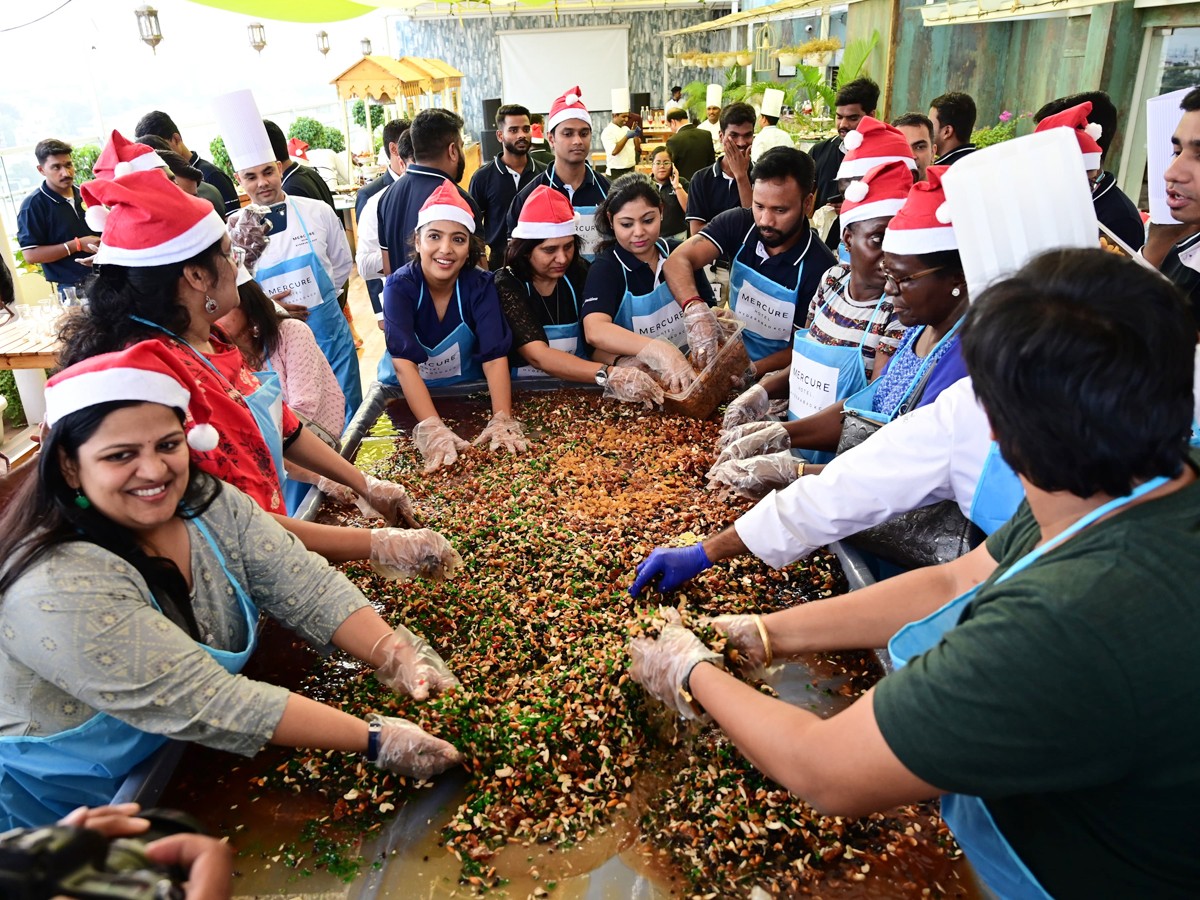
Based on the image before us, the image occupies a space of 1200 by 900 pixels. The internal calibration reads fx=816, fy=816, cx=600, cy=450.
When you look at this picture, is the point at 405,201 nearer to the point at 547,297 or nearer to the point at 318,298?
the point at 318,298

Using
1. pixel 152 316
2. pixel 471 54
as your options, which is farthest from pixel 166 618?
pixel 471 54

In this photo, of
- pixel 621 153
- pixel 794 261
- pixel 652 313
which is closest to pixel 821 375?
pixel 794 261

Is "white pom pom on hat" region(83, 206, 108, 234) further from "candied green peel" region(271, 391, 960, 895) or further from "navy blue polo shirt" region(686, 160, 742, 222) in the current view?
"navy blue polo shirt" region(686, 160, 742, 222)

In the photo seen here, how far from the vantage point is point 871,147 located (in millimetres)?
→ 2988

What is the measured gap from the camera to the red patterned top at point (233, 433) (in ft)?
6.01

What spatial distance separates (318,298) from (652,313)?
163 centimetres

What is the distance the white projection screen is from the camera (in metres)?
17.3

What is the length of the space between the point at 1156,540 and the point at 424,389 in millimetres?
2315

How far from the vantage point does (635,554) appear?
1942 millimetres

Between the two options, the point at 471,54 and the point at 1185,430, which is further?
the point at 471,54

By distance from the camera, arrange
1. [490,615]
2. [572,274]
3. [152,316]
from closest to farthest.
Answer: [490,615], [152,316], [572,274]

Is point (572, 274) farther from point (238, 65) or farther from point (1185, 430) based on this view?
point (238, 65)

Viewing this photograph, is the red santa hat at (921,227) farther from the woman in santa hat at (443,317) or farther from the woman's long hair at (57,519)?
the woman's long hair at (57,519)

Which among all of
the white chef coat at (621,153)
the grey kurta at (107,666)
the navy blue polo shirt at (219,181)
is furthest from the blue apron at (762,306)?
the white chef coat at (621,153)
